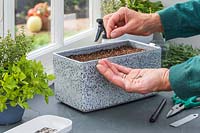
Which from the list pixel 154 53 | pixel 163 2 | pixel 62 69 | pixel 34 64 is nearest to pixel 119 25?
pixel 154 53

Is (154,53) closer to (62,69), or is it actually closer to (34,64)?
(62,69)

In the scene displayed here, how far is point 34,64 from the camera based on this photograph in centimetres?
133

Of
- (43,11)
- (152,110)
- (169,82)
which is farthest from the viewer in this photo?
(43,11)

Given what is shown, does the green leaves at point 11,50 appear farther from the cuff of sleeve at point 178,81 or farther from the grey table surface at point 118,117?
the cuff of sleeve at point 178,81

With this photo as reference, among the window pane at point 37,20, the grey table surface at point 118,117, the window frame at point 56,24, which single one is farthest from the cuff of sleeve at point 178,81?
the window pane at point 37,20

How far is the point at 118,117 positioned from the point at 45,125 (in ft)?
0.80

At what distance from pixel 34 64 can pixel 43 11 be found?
23.0 inches

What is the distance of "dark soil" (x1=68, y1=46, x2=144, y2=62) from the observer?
151 cm

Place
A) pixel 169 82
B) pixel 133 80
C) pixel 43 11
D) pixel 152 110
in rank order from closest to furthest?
1. pixel 169 82
2. pixel 133 80
3. pixel 152 110
4. pixel 43 11

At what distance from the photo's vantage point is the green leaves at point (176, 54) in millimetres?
1889

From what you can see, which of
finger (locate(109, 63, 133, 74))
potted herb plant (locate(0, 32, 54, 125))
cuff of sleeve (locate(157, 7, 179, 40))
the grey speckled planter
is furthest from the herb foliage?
cuff of sleeve (locate(157, 7, 179, 40))

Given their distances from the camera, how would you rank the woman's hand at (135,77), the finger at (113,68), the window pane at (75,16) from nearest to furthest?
the woman's hand at (135,77) < the finger at (113,68) < the window pane at (75,16)

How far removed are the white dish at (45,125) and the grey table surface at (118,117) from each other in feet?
0.17

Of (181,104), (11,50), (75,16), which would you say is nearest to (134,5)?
(75,16)
